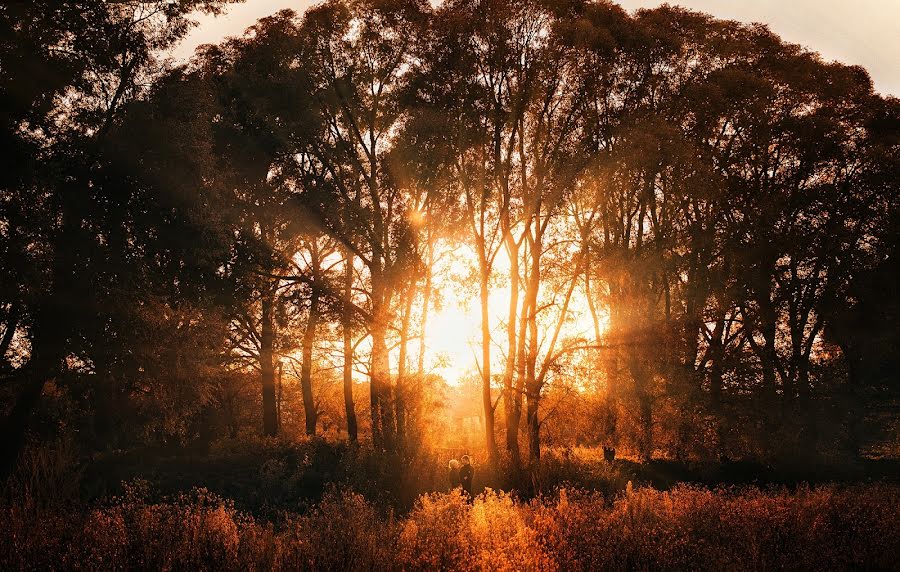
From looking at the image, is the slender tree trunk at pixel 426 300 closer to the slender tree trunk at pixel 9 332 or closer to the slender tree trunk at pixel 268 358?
the slender tree trunk at pixel 268 358

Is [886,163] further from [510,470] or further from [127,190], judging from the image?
[127,190]

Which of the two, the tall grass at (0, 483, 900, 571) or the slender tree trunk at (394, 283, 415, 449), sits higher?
the slender tree trunk at (394, 283, 415, 449)

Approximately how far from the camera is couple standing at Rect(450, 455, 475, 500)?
47.9 feet

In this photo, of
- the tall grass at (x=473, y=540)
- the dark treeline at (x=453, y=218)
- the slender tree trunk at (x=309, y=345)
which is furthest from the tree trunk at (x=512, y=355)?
the tall grass at (x=473, y=540)

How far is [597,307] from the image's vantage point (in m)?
24.1

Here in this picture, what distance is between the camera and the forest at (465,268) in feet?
41.0

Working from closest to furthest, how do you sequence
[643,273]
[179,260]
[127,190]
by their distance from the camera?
1. [127,190]
2. [179,260]
3. [643,273]

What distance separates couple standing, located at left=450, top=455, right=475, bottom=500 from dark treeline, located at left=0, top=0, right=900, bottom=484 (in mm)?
2413

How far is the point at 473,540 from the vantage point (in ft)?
25.8

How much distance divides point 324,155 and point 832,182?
20021 millimetres

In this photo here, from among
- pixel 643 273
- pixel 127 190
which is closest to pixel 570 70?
pixel 643 273

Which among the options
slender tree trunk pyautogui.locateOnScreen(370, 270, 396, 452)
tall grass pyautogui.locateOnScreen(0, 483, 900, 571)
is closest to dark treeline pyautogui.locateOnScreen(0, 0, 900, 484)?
slender tree trunk pyautogui.locateOnScreen(370, 270, 396, 452)

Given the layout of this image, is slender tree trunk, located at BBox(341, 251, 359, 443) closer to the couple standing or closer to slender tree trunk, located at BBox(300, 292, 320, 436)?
slender tree trunk, located at BBox(300, 292, 320, 436)

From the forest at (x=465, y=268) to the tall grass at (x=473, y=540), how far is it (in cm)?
12
